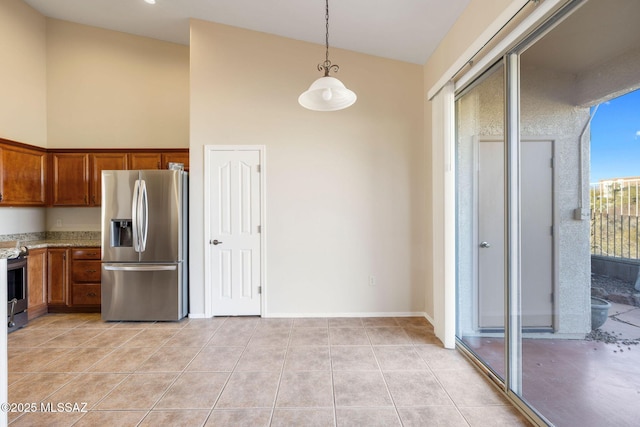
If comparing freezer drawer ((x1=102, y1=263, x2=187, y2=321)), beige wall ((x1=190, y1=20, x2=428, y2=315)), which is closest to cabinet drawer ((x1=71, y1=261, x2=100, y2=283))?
freezer drawer ((x1=102, y1=263, x2=187, y2=321))

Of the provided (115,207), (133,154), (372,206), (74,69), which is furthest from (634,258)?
(74,69)

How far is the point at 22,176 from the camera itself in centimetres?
389

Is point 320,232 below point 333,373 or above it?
above

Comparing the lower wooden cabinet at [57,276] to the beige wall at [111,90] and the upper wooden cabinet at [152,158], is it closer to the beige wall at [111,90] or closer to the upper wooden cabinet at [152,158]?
the upper wooden cabinet at [152,158]

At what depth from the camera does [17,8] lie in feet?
13.0

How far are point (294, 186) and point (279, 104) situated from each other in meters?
1.05

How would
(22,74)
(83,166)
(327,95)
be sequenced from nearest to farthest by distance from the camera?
(327,95)
(22,74)
(83,166)

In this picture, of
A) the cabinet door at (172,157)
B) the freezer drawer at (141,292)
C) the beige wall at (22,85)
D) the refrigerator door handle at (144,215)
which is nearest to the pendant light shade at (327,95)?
the refrigerator door handle at (144,215)

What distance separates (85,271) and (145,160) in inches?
66.0

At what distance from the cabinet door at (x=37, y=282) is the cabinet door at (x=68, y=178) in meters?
0.79

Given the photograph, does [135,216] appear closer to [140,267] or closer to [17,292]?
[140,267]

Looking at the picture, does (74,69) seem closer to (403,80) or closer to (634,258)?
(403,80)

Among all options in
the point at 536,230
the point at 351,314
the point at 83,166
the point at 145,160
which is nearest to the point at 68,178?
the point at 83,166

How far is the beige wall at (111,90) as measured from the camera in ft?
14.5
